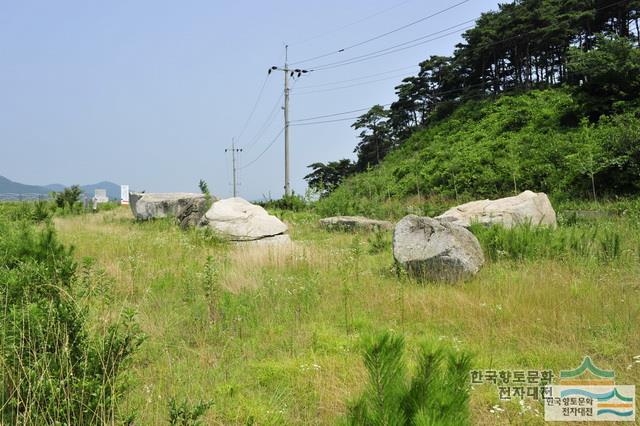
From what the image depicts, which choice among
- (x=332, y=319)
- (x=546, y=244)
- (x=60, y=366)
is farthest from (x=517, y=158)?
(x=60, y=366)

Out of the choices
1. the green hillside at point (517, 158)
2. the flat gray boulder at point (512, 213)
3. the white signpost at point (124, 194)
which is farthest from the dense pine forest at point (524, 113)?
the white signpost at point (124, 194)

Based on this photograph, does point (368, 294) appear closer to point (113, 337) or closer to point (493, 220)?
point (113, 337)

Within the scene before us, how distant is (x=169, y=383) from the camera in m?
3.34

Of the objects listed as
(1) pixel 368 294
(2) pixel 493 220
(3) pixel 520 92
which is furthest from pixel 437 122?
(1) pixel 368 294

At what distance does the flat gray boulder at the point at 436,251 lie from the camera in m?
6.24

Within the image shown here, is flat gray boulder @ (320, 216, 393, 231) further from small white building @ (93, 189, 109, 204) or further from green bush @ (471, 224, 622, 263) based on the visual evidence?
small white building @ (93, 189, 109, 204)

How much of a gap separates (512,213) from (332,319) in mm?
6661

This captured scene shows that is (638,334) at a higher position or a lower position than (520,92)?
lower

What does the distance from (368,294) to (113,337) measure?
339 centimetres

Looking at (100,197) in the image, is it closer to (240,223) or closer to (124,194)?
(124,194)

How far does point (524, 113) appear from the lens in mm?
24531

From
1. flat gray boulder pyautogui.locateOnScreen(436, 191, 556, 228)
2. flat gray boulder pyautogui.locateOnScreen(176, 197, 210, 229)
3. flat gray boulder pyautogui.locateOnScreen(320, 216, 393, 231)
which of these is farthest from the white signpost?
flat gray boulder pyautogui.locateOnScreen(436, 191, 556, 228)

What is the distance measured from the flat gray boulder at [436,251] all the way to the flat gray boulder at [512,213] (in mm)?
3041

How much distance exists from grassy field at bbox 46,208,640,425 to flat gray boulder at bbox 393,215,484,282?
0.29 meters
